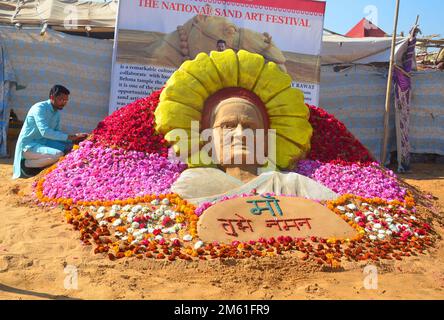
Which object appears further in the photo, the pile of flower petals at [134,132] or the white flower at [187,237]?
the pile of flower petals at [134,132]

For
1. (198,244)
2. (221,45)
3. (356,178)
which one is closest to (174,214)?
(198,244)

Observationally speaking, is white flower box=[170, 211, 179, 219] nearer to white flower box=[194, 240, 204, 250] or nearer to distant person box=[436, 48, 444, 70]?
white flower box=[194, 240, 204, 250]

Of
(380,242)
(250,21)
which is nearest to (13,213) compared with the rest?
(380,242)

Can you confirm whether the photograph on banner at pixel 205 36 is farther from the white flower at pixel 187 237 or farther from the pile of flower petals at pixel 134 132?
the white flower at pixel 187 237

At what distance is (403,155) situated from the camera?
383 inches

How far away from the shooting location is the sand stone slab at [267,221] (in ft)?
14.7

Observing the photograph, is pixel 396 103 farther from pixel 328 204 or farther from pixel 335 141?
pixel 328 204

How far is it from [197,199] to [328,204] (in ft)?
4.44

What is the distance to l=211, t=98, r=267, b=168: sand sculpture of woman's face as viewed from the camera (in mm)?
5789

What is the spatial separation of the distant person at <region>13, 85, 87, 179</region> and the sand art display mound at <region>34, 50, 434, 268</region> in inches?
17.5

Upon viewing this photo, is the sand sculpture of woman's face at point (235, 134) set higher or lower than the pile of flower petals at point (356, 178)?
higher

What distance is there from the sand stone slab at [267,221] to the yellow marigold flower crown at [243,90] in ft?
4.26

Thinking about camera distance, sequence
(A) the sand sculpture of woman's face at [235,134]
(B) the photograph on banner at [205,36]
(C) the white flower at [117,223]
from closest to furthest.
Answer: (C) the white flower at [117,223] → (A) the sand sculpture of woman's face at [235,134] → (B) the photograph on banner at [205,36]

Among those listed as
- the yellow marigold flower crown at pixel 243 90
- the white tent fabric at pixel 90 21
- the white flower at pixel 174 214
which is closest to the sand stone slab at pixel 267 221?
the white flower at pixel 174 214
